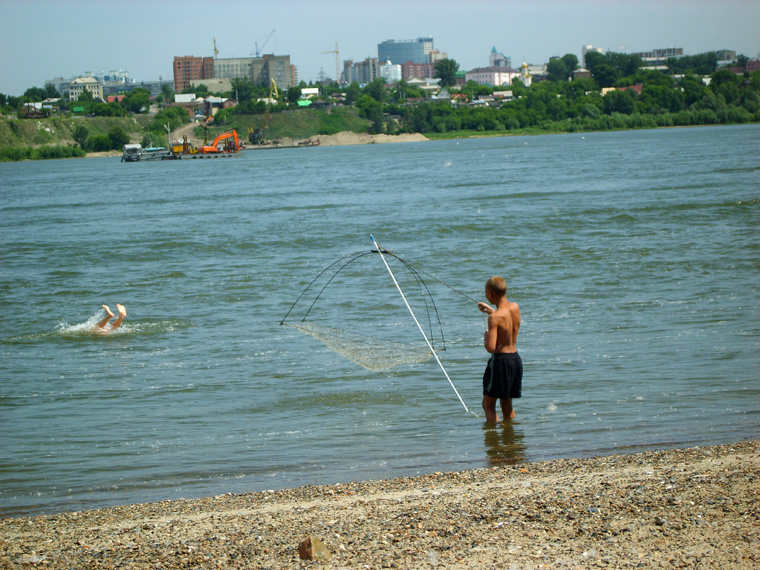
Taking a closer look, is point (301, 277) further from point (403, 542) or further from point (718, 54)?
point (718, 54)

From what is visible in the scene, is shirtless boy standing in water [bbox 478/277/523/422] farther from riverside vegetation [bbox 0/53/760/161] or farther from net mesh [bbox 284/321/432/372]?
riverside vegetation [bbox 0/53/760/161]

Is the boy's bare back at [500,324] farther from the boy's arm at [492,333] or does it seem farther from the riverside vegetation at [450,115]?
the riverside vegetation at [450,115]

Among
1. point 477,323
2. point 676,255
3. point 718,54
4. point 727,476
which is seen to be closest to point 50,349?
point 477,323

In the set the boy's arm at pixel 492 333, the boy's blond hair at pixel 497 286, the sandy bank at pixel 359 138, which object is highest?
→ the sandy bank at pixel 359 138

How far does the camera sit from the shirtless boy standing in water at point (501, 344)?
7.16 meters

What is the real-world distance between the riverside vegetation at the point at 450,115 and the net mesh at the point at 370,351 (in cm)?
11809

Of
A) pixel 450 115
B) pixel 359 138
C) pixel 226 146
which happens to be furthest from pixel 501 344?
pixel 450 115

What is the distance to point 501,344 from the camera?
286 inches

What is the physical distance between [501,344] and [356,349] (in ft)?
9.48

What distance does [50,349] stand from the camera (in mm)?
12938

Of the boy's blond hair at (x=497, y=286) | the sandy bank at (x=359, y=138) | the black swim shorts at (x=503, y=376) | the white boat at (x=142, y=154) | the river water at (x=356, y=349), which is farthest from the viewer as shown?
the sandy bank at (x=359, y=138)

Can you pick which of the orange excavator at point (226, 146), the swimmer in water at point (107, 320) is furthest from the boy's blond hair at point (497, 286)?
the orange excavator at point (226, 146)

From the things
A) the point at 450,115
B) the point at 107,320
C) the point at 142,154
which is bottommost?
the point at 107,320

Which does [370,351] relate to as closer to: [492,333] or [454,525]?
[492,333]
